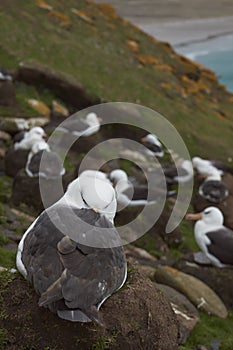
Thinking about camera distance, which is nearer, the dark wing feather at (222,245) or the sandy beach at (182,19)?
the dark wing feather at (222,245)

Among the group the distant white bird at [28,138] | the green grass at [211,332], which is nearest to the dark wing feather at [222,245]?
the green grass at [211,332]

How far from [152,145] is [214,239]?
922cm

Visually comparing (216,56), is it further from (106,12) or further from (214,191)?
(214,191)

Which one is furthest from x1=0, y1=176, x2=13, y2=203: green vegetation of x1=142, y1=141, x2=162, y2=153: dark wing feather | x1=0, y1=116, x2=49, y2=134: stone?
x1=142, y1=141, x2=162, y2=153: dark wing feather

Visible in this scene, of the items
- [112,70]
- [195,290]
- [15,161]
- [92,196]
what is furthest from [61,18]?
[92,196]

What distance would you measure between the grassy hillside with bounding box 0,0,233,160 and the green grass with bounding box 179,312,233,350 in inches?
566

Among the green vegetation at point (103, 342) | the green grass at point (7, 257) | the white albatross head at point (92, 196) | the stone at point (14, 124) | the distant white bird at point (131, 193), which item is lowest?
the stone at point (14, 124)

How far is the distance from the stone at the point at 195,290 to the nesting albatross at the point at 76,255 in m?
4.90

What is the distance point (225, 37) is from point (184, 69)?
3128cm

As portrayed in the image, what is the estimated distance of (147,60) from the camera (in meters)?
35.7

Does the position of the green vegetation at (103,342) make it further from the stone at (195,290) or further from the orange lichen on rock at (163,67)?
the orange lichen on rock at (163,67)

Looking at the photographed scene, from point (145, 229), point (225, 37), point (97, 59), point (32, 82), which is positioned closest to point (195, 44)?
point (225, 37)

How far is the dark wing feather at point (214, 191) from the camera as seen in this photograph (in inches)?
730

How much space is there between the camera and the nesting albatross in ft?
18.8
